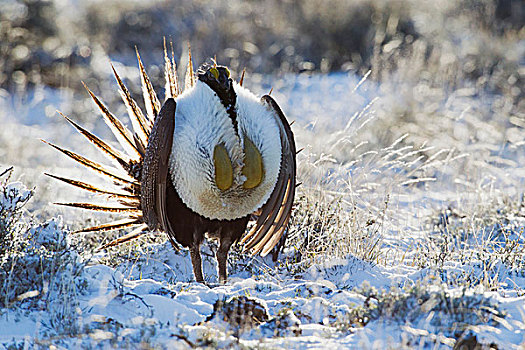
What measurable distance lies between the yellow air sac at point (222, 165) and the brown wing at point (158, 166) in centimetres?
22

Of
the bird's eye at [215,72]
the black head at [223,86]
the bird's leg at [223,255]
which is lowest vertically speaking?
the bird's leg at [223,255]

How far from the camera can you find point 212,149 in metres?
2.92

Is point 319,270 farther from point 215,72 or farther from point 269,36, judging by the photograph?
point 269,36

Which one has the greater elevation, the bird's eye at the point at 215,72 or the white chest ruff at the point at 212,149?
the bird's eye at the point at 215,72

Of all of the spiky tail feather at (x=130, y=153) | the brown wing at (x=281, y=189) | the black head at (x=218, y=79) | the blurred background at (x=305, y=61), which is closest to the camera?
the black head at (x=218, y=79)

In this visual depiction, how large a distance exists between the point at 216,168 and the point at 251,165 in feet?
0.53

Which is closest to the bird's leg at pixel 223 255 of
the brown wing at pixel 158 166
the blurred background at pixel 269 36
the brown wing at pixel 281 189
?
the brown wing at pixel 281 189

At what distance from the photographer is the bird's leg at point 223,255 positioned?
3.31 meters

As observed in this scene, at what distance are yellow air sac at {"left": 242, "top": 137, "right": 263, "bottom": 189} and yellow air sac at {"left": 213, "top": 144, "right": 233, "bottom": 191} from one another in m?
0.08

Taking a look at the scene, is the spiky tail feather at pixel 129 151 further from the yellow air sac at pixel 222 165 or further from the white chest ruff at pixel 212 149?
the yellow air sac at pixel 222 165

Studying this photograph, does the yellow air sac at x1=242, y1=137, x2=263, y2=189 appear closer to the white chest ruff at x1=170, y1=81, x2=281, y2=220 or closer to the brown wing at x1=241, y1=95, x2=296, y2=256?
the white chest ruff at x1=170, y1=81, x2=281, y2=220

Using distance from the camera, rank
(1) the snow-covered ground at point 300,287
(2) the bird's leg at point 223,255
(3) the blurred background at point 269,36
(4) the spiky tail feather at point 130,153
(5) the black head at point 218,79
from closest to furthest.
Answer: (1) the snow-covered ground at point 300,287, (5) the black head at point 218,79, (2) the bird's leg at point 223,255, (4) the spiky tail feather at point 130,153, (3) the blurred background at point 269,36

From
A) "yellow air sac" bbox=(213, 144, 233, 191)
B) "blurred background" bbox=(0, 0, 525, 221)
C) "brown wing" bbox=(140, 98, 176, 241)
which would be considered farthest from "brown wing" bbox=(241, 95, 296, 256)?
"blurred background" bbox=(0, 0, 525, 221)

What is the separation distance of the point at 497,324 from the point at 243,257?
1.85 metres
